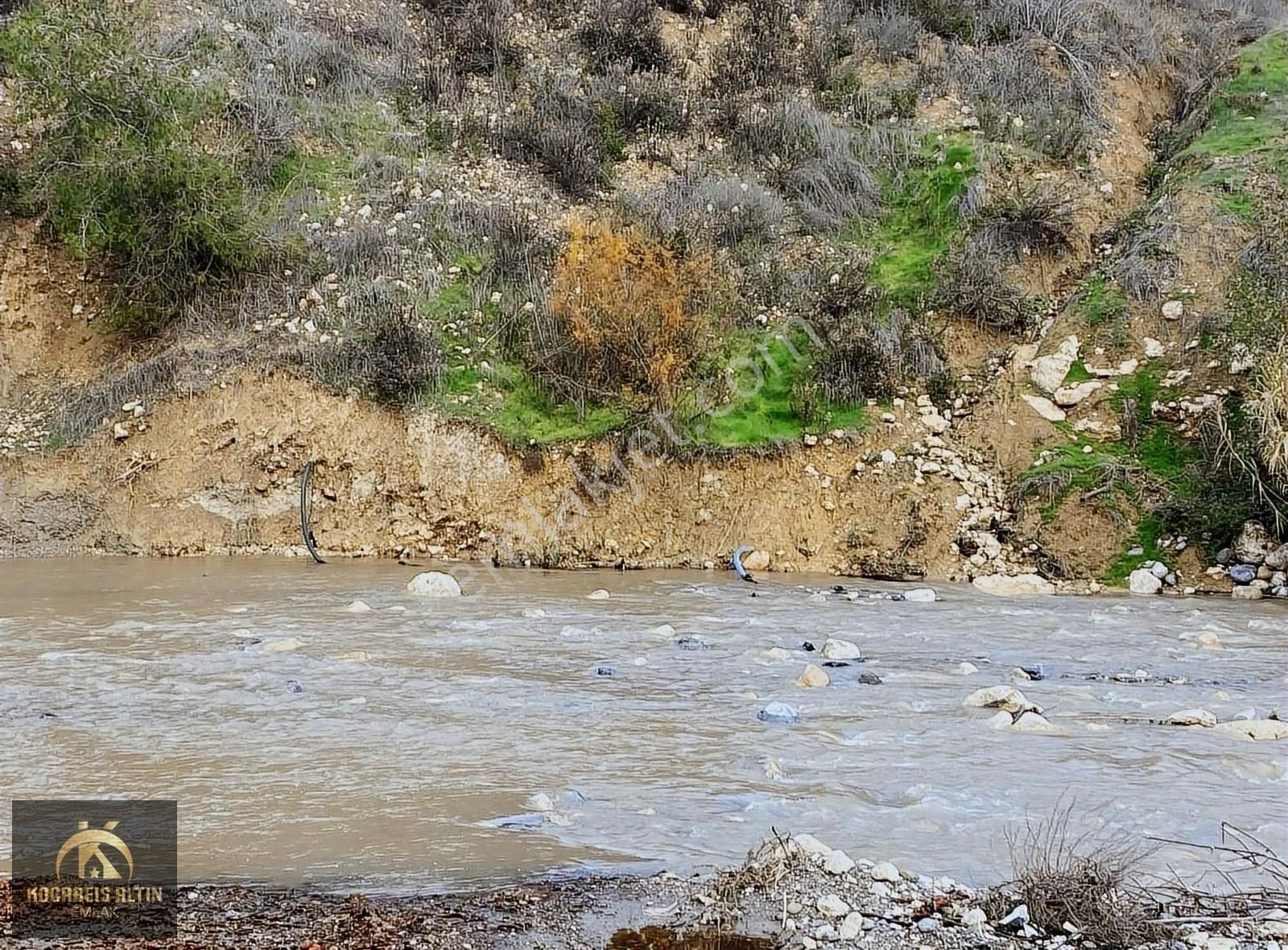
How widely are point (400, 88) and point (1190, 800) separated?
49.4ft

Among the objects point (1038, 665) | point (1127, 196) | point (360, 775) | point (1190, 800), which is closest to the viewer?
point (1190, 800)

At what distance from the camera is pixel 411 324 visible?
12.4 m

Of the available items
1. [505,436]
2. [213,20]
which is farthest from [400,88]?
[505,436]

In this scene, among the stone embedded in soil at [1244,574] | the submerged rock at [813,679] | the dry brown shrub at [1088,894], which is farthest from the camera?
the stone embedded in soil at [1244,574]

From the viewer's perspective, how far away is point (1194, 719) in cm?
532

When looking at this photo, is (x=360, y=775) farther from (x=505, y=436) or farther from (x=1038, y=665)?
(x=505, y=436)

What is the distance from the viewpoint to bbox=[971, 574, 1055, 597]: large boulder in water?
31.9ft

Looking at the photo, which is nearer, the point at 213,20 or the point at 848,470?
the point at 848,470

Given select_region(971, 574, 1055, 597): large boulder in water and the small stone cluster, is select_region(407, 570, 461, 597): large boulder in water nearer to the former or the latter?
select_region(971, 574, 1055, 597): large boulder in water

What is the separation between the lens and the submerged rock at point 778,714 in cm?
548

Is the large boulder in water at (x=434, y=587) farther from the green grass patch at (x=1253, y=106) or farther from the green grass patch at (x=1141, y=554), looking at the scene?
the green grass patch at (x=1253, y=106)

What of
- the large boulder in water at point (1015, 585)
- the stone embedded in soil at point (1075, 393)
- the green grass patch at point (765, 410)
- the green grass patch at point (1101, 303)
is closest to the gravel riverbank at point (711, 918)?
the large boulder in water at point (1015, 585)

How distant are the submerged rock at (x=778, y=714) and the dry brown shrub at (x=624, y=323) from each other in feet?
20.1

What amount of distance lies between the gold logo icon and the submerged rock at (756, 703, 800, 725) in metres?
2.88
